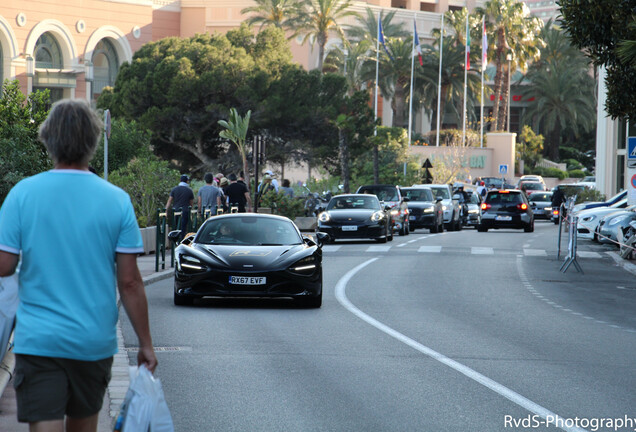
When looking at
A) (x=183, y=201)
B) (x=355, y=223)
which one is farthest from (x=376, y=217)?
(x=183, y=201)

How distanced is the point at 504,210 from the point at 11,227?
126 ft

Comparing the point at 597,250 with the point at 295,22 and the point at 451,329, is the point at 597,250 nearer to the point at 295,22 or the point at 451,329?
the point at 451,329

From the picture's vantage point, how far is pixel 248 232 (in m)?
16.0

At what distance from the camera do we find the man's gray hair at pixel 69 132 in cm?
442

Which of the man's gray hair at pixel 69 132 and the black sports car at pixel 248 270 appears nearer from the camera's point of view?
the man's gray hair at pixel 69 132

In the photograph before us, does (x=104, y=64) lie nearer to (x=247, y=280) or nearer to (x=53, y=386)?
(x=247, y=280)

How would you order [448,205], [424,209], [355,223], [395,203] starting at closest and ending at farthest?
[355,223], [395,203], [424,209], [448,205]

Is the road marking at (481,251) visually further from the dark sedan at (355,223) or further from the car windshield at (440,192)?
the car windshield at (440,192)

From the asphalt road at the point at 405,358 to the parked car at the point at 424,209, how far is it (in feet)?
67.6

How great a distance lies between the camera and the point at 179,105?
53969mm

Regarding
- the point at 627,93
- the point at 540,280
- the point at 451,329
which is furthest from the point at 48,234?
the point at 627,93

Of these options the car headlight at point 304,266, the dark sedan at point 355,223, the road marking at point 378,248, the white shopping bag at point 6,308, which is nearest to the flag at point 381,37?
the dark sedan at point 355,223

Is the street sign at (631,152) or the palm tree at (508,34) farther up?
the palm tree at (508,34)

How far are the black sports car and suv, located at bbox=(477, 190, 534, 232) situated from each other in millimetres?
26817
